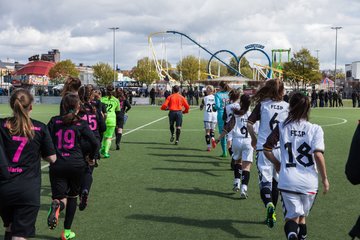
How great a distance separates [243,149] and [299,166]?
3264 mm

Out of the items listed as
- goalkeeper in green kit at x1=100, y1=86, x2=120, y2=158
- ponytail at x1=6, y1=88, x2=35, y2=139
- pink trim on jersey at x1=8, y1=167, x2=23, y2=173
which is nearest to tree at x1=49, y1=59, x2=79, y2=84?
goalkeeper in green kit at x1=100, y1=86, x2=120, y2=158

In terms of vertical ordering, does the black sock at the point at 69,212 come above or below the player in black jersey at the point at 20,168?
below

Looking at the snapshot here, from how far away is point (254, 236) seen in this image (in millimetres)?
5738

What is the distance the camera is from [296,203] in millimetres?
4484

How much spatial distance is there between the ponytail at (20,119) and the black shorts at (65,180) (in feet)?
4.16

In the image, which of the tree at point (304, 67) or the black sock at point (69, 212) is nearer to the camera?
the black sock at point (69, 212)

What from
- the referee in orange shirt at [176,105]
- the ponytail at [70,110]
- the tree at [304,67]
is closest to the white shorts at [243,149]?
the ponytail at [70,110]

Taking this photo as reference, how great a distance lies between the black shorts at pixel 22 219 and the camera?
13.3 ft

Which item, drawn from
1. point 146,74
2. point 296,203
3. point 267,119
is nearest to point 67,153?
point 267,119

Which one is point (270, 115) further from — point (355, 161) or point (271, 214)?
point (355, 161)

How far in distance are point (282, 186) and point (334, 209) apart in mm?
2985

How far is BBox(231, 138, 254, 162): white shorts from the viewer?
761 centimetres

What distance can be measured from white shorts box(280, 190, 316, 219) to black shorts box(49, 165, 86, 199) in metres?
2.53

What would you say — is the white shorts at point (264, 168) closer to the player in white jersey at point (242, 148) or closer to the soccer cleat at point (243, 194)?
the player in white jersey at point (242, 148)
